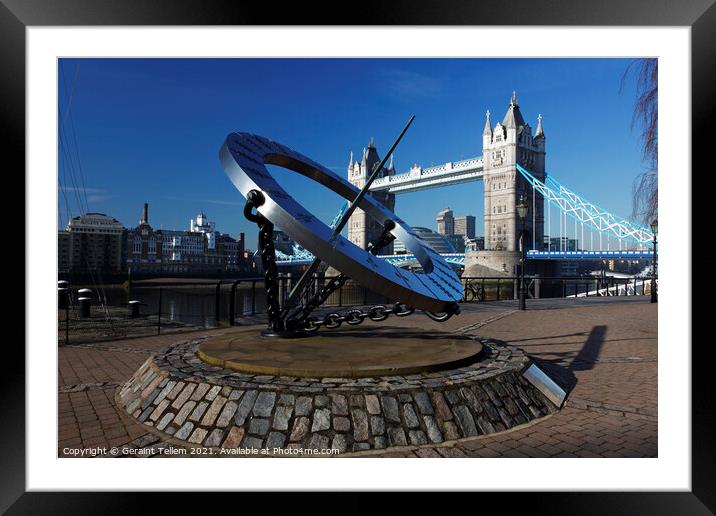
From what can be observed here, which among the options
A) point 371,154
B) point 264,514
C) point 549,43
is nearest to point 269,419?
point 264,514

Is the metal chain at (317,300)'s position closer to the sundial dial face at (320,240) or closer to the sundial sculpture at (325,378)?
the sundial sculpture at (325,378)

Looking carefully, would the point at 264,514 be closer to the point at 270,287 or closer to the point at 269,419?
the point at 269,419

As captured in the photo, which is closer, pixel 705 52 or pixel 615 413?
pixel 705 52

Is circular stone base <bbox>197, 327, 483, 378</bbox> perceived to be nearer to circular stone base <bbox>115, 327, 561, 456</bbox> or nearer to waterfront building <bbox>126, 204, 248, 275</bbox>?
circular stone base <bbox>115, 327, 561, 456</bbox>

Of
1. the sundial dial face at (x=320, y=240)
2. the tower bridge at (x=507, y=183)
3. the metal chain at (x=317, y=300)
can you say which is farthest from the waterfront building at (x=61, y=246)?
the tower bridge at (x=507, y=183)

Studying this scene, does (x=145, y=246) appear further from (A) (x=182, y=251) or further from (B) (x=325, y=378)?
(B) (x=325, y=378)
